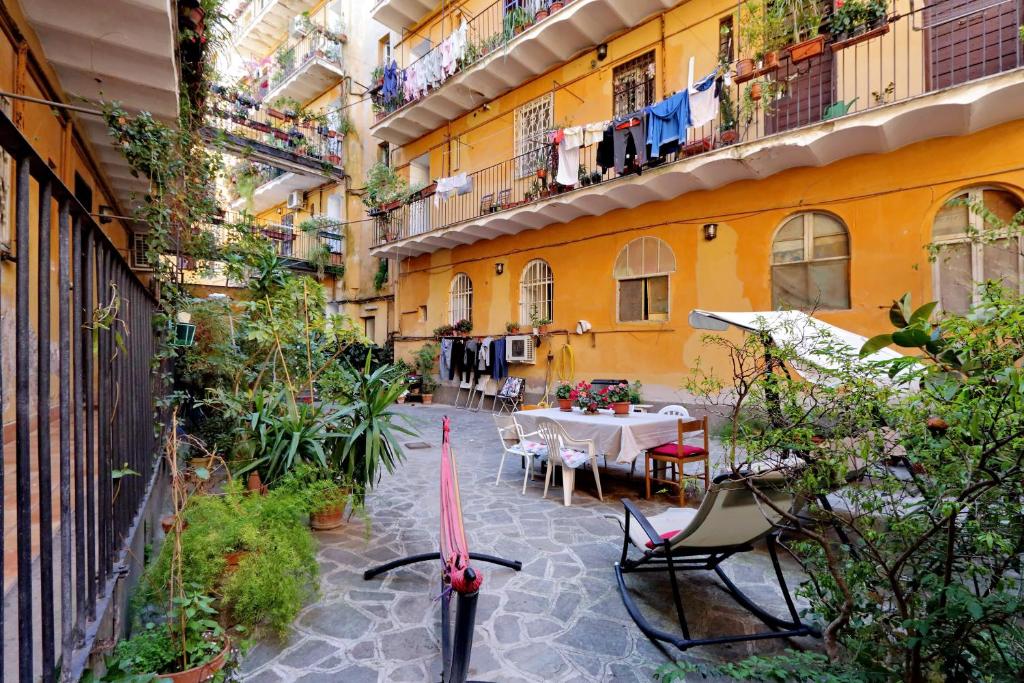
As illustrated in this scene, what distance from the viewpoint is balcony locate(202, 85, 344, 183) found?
14.9 meters

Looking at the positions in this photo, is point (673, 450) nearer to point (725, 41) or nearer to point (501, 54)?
point (725, 41)

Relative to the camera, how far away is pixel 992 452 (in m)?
1.51

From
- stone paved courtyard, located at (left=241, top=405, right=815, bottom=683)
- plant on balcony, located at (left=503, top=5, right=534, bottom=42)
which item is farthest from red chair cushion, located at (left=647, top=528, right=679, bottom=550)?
plant on balcony, located at (left=503, top=5, right=534, bottom=42)

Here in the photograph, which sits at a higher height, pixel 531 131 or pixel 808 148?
pixel 531 131

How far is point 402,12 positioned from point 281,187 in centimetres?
834

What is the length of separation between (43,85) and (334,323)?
372cm

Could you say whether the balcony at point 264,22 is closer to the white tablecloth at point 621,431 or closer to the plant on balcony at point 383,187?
the plant on balcony at point 383,187

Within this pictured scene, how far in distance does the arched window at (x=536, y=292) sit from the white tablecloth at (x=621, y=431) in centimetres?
636

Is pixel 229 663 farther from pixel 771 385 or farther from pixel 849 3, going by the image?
pixel 849 3

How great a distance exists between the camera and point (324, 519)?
4.21 m

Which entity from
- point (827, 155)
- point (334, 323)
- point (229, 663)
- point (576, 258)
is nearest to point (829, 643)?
point (229, 663)

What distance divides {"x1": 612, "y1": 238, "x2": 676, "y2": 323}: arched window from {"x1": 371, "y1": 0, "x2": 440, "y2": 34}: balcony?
9998 millimetres

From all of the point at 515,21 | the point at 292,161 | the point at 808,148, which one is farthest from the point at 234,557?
the point at 292,161

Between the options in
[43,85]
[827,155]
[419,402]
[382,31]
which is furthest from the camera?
[382,31]
